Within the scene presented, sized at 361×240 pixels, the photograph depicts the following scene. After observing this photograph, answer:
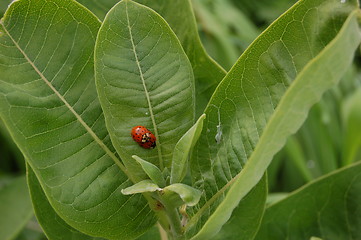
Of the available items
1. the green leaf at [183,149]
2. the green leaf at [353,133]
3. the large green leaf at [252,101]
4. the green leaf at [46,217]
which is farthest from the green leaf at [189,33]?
the green leaf at [353,133]

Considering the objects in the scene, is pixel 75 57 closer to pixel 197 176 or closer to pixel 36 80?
pixel 36 80

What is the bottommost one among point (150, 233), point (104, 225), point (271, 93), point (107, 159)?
point (150, 233)

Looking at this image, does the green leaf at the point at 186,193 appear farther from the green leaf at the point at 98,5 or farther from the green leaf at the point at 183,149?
the green leaf at the point at 98,5

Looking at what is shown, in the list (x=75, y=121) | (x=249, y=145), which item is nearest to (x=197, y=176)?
(x=249, y=145)

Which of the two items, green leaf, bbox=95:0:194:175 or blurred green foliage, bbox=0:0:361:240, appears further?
blurred green foliage, bbox=0:0:361:240

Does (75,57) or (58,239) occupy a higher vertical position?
(75,57)

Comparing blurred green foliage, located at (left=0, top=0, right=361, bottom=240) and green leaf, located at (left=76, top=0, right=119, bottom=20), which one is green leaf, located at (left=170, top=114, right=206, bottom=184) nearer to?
green leaf, located at (left=76, top=0, right=119, bottom=20)

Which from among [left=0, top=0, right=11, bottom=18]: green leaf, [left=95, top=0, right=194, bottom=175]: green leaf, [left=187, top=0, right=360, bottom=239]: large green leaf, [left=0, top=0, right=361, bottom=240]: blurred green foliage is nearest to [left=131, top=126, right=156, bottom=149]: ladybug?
[left=95, top=0, right=194, bottom=175]: green leaf
